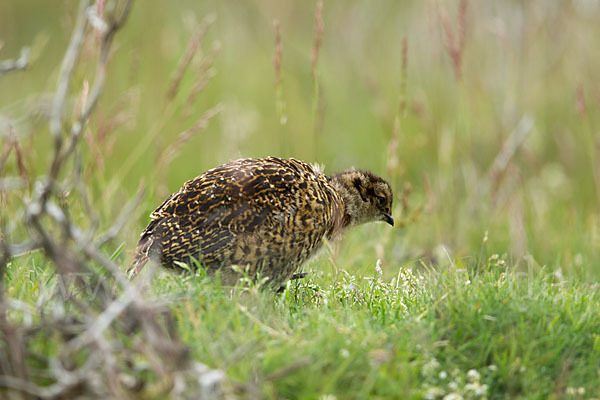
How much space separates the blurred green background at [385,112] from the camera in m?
A: 6.38

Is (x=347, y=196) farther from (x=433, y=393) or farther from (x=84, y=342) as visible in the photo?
(x=84, y=342)

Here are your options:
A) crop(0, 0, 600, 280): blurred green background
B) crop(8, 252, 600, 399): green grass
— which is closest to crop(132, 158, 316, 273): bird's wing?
crop(8, 252, 600, 399): green grass

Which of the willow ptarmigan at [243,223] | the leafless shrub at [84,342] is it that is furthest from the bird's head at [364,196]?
the leafless shrub at [84,342]

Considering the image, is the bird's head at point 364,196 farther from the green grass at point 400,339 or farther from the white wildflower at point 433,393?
the white wildflower at point 433,393

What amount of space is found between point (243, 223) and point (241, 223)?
0.4 inches

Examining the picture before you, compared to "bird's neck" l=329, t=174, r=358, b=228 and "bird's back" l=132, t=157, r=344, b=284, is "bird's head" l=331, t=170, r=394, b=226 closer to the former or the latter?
"bird's neck" l=329, t=174, r=358, b=228

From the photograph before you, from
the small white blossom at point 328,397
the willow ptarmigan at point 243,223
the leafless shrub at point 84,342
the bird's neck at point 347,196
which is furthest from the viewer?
the bird's neck at point 347,196

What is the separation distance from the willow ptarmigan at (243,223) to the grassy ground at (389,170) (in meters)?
0.24

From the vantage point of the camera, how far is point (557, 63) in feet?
30.4

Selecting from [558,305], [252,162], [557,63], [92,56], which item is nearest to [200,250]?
[252,162]

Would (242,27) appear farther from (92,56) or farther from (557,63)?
(92,56)

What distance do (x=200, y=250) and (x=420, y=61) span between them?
7.18 meters

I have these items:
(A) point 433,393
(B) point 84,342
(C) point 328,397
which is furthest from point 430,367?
(B) point 84,342

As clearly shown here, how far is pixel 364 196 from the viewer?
5785mm
